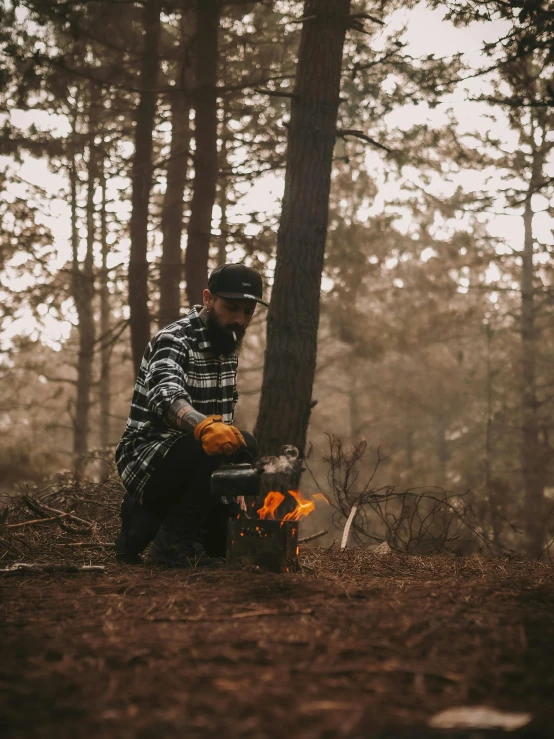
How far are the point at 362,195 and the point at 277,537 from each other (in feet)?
50.2

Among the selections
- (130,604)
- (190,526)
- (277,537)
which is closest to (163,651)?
(130,604)

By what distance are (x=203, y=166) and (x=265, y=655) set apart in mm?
8653

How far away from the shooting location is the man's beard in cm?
461

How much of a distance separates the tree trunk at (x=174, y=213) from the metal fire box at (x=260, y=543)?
7458 mm

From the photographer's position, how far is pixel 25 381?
66.6ft

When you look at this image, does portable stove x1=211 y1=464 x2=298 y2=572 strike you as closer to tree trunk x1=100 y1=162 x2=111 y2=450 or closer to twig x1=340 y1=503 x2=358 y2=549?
twig x1=340 y1=503 x2=358 y2=549

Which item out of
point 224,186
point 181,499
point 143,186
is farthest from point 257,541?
point 224,186

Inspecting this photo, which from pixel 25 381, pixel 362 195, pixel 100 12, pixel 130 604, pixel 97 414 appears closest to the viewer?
pixel 130 604

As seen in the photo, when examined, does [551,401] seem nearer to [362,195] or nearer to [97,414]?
[362,195]

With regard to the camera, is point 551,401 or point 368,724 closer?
point 368,724

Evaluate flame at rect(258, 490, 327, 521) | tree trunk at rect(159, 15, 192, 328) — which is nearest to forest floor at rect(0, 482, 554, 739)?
flame at rect(258, 490, 327, 521)

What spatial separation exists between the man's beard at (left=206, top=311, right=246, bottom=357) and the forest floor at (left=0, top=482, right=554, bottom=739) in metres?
1.52

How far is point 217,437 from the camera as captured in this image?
3764 mm

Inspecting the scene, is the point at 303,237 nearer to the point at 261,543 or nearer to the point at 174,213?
the point at 261,543
